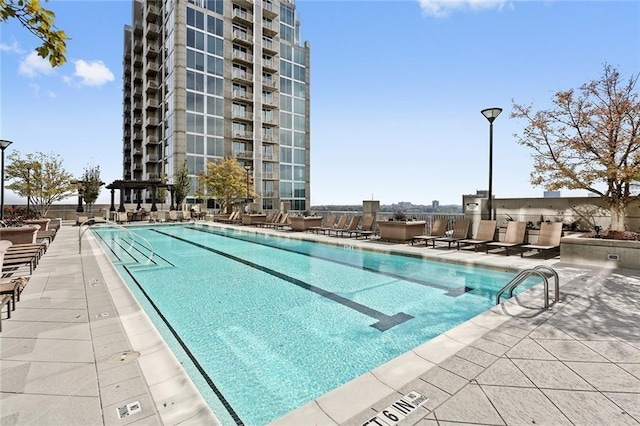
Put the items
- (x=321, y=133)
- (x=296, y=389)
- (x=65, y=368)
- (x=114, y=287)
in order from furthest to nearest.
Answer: (x=321, y=133) < (x=114, y=287) < (x=296, y=389) < (x=65, y=368)

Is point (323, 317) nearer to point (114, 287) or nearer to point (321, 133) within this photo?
point (114, 287)

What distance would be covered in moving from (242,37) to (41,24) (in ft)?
149

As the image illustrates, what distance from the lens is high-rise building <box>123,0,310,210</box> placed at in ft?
121

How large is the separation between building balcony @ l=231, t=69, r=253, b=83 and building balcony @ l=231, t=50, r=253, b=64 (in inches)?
52.9

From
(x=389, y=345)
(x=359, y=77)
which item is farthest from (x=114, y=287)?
(x=359, y=77)

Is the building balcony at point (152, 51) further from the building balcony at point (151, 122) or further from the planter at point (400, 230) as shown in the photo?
the planter at point (400, 230)

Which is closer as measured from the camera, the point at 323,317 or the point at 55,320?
the point at 55,320

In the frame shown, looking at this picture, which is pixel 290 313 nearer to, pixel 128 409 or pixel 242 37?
pixel 128 409

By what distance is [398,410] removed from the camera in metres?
2.36

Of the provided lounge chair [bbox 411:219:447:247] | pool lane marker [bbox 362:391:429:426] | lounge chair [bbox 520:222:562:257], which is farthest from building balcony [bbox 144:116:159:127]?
pool lane marker [bbox 362:391:429:426]

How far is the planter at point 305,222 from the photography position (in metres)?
17.2

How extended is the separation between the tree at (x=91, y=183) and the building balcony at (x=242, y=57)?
21.5 m

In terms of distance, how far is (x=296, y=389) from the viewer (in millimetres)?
3260

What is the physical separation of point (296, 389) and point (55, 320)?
3.45 m
